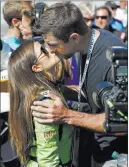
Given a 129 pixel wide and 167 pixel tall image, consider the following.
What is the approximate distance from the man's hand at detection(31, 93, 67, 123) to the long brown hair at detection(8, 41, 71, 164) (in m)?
0.06

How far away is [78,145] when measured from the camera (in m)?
3.50

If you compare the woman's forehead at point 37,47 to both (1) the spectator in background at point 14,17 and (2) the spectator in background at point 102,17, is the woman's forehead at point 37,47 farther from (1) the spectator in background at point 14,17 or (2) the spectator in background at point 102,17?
(2) the spectator in background at point 102,17

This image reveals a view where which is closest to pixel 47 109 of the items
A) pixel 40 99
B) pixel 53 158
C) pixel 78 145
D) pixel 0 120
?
pixel 40 99

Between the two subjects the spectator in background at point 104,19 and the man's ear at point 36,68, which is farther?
the spectator in background at point 104,19

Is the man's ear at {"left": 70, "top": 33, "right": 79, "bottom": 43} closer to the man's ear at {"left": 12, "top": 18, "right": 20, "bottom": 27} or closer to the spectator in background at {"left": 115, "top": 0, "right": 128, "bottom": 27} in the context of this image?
the man's ear at {"left": 12, "top": 18, "right": 20, "bottom": 27}

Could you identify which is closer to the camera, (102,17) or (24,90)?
(24,90)

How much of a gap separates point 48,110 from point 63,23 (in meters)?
0.70

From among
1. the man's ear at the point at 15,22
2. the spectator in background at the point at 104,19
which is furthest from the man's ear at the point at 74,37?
the spectator in background at the point at 104,19

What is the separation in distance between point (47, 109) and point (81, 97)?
0.58m

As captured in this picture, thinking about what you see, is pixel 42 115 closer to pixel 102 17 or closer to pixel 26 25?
pixel 26 25

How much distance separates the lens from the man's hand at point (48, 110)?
10.1 feet

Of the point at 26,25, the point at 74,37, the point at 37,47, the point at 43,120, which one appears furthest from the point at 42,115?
the point at 26,25

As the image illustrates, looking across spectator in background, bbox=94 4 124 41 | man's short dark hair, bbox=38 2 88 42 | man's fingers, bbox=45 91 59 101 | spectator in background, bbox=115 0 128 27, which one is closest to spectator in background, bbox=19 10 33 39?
man's short dark hair, bbox=38 2 88 42

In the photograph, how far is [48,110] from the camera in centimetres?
312
